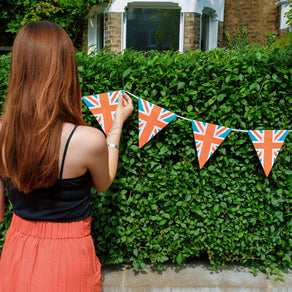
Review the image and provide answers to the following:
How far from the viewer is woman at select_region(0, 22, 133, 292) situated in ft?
4.60

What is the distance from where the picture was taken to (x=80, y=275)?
1.57 metres

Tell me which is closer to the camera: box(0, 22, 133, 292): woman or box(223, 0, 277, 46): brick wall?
box(0, 22, 133, 292): woman

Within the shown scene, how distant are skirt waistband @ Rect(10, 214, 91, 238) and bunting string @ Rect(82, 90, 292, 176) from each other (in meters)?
1.38

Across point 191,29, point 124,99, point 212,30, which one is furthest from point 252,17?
point 124,99

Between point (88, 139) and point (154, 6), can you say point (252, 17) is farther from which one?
point (88, 139)

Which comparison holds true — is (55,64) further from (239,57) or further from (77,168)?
(239,57)

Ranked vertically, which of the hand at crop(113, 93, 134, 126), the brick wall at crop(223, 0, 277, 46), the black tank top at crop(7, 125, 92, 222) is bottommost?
the black tank top at crop(7, 125, 92, 222)

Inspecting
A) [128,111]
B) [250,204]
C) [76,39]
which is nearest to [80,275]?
[128,111]

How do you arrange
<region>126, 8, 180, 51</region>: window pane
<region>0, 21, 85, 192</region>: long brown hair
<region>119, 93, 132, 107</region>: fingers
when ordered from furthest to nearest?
1. <region>126, 8, 180, 51</region>: window pane
2. <region>119, 93, 132, 107</region>: fingers
3. <region>0, 21, 85, 192</region>: long brown hair

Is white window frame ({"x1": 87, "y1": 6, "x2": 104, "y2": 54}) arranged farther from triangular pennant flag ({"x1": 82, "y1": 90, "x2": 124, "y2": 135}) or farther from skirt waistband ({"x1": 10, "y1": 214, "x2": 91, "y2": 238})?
skirt waistband ({"x1": 10, "y1": 214, "x2": 91, "y2": 238})

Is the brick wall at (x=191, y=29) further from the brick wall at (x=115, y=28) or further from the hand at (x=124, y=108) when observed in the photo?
the hand at (x=124, y=108)

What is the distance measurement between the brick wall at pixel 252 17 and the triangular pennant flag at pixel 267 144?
25.0ft

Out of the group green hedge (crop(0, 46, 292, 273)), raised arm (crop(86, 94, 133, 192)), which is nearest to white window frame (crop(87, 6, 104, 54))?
green hedge (crop(0, 46, 292, 273))

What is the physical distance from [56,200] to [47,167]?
21 centimetres
